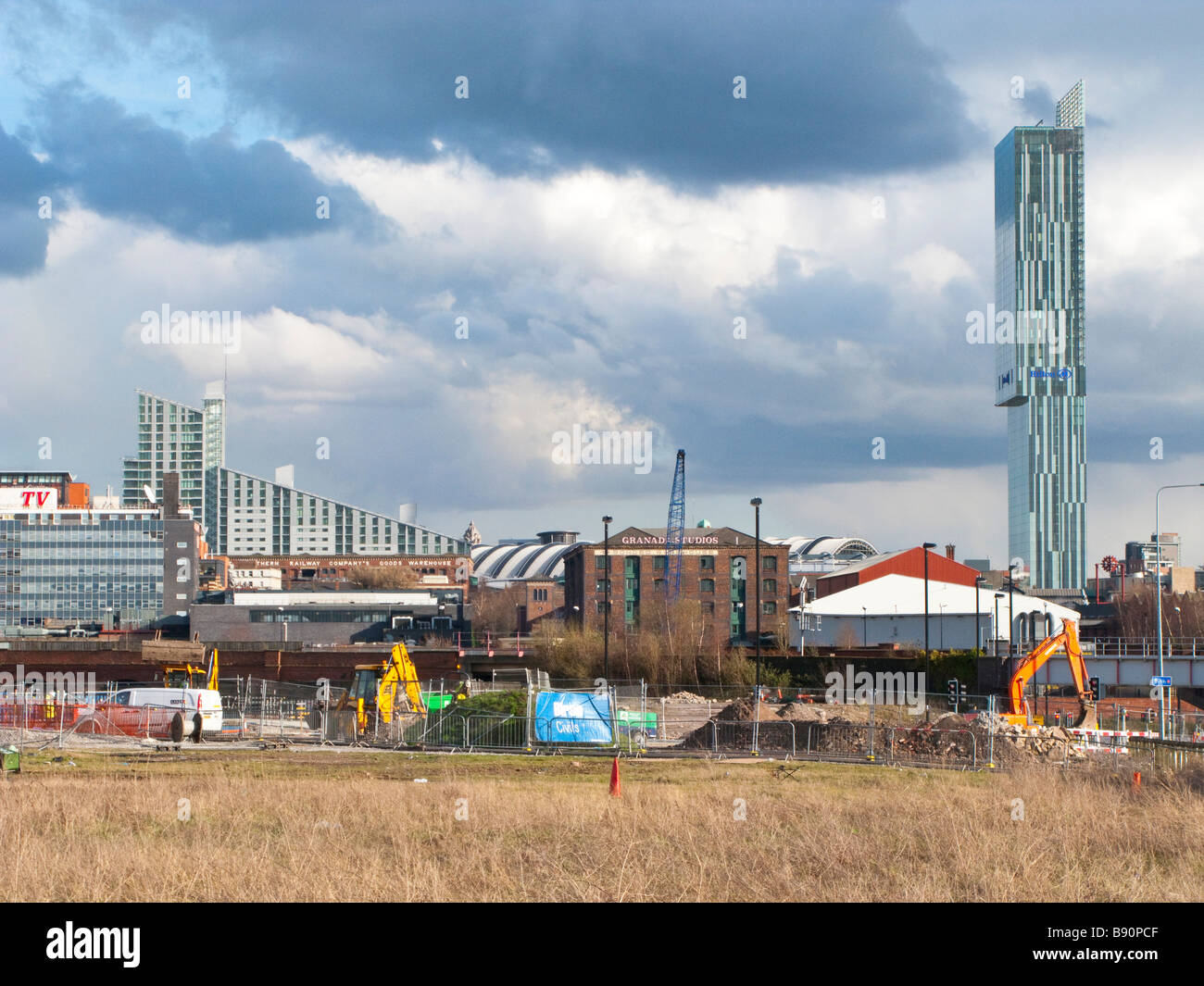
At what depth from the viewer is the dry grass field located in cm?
1284

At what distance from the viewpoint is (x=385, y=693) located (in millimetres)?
42812

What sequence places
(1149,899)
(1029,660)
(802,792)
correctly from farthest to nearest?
(1029,660)
(802,792)
(1149,899)

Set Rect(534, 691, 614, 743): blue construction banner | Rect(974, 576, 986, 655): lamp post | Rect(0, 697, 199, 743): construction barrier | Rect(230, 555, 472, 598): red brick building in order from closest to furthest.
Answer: Rect(534, 691, 614, 743): blue construction banner, Rect(0, 697, 199, 743): construction barrier, Rect(974, 576, 986, 655): lamp post, Rect(230, 555, 472, 598): red brick building

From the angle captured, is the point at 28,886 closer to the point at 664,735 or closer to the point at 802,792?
the point at 802,792

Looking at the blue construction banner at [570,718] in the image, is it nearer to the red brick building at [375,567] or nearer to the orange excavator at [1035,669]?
the orange excavator at [1035,669]

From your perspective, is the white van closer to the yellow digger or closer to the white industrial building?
the yellow digger

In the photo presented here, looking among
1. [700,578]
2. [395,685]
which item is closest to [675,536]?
[700,578]

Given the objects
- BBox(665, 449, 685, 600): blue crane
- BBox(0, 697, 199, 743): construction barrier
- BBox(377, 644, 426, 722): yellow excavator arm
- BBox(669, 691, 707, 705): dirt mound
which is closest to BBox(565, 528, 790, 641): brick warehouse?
BBox(665, 449, 685, 600): blue crane

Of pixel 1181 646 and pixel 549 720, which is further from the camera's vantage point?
pixel 1181 646

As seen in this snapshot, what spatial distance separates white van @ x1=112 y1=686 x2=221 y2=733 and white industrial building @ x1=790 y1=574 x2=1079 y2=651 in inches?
2171

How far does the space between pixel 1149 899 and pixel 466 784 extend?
14867 mm

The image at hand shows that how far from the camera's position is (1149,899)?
40.6 feet
